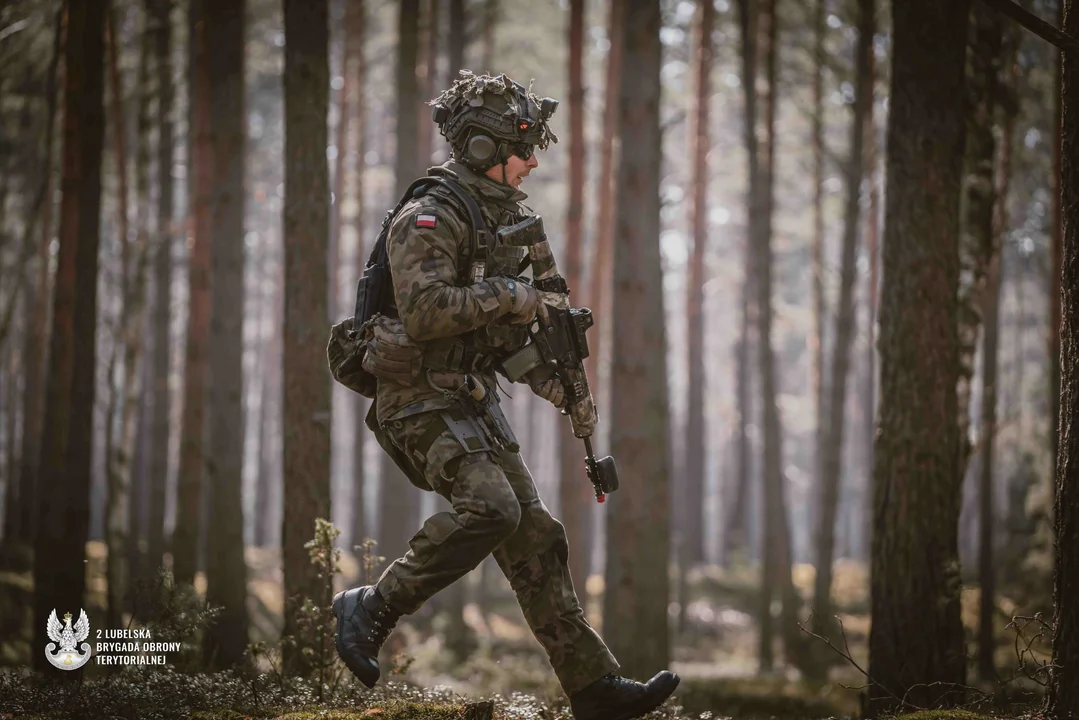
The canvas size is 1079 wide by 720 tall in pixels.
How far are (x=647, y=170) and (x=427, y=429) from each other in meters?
6.35

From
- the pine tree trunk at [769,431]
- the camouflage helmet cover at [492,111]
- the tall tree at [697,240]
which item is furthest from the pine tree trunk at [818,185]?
the camouflage helmet cover at [492,111]

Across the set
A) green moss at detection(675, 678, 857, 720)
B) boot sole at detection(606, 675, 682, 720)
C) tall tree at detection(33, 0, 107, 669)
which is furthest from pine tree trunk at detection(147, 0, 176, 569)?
boot sole at detection(606, 675, 682, 720)

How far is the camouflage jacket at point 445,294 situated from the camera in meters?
4.48

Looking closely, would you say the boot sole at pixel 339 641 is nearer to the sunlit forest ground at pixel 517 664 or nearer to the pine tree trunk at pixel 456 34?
the sunlit forest ground at pixel 517 664

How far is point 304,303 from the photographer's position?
7105 millimetres

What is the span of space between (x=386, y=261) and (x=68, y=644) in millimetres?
4536

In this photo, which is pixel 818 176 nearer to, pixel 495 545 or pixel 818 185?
pixel 818 185

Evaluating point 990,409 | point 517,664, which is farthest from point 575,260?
point 517,664

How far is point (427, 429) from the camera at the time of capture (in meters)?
4.70

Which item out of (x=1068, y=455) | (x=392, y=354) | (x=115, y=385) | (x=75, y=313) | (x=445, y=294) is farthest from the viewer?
(x=115, y=385)

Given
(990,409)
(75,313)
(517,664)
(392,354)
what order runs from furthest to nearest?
(517,664) < (990,409) < (75,313) < (392,354)

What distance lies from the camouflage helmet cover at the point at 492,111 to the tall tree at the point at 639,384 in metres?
5.32

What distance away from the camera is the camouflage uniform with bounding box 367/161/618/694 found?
4.52 metres

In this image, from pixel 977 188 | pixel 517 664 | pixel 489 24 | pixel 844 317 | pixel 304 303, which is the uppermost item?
pixel 489 24
